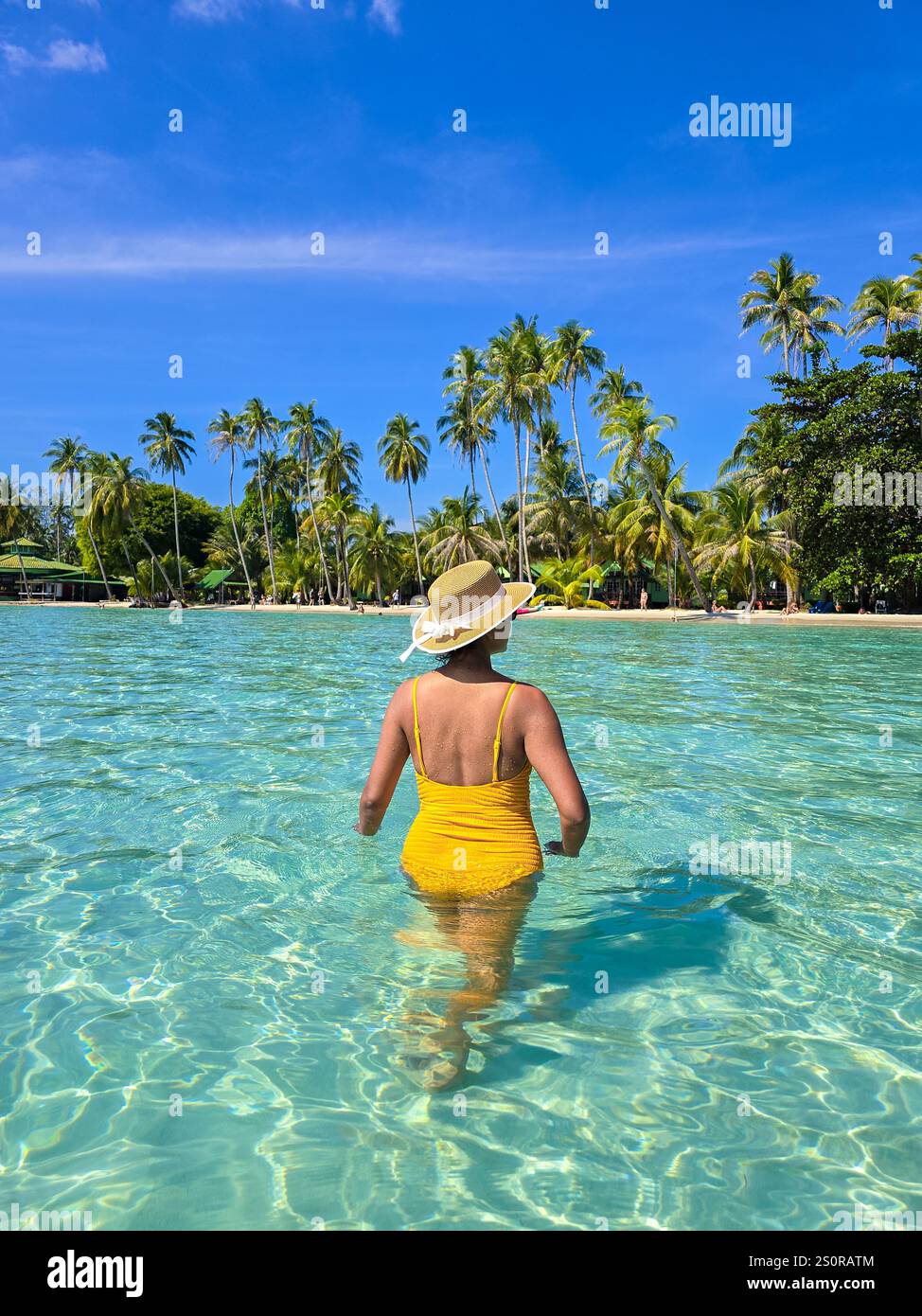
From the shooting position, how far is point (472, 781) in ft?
11.1

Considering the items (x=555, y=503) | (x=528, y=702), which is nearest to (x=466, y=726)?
(x=528, y=702)

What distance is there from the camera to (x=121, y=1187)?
8.23ft

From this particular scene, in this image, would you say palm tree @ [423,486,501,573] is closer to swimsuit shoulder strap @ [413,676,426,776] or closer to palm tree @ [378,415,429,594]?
palm tree @ [378,415,429,594]

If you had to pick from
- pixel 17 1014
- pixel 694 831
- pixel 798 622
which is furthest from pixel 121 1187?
pixel 798 622

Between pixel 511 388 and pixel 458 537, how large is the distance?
442 inches

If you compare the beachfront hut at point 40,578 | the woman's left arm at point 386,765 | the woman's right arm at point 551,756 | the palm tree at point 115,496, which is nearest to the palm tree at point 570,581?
the palm tree at point 115,496

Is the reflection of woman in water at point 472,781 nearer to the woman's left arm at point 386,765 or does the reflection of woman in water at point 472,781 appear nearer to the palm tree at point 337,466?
the woman's left arm at point 386,765

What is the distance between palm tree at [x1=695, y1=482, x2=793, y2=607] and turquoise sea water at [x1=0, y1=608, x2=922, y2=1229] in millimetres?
39576

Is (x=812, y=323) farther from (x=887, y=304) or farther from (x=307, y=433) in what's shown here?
(x=307, y=433)

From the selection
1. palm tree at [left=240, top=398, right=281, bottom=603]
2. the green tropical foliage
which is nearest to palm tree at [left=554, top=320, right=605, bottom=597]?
the green tropical foliage

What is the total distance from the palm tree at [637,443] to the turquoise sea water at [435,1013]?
39.3 m

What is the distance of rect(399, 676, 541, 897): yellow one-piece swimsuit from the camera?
3.40 m
